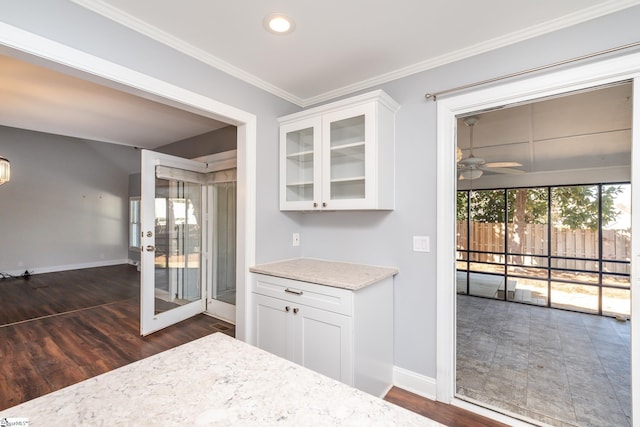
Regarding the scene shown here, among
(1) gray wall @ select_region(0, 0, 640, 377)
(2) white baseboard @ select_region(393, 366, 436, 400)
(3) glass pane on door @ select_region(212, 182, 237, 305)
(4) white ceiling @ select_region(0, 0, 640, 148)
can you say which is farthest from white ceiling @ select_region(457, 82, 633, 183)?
(3) glass pane on door @ select_region(212, 182, 237, 305)

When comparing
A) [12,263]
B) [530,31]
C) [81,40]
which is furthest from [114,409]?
[12,263]

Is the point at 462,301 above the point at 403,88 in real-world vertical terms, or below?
below

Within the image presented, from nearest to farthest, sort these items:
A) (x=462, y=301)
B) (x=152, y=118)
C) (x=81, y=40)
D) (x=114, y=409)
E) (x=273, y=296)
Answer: (x=114, y=409)
(x=81, y=40)
(x=273, y=296)
(x=152, y=118)
(x=462, y=301)

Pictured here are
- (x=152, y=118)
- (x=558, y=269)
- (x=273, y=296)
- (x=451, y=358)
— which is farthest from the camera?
(x=558, y=269)

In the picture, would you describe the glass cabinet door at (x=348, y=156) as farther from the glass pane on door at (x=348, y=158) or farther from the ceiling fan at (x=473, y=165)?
the ceiling fan at (x=473, y=165)

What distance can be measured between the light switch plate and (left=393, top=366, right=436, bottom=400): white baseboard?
3.13 ft

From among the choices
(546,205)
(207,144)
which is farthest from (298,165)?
(546,205)

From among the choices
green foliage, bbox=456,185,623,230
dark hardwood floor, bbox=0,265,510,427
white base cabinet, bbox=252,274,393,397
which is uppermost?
green foliage, bbox=456,185,623,230

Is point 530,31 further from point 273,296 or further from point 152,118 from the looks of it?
point 152,118

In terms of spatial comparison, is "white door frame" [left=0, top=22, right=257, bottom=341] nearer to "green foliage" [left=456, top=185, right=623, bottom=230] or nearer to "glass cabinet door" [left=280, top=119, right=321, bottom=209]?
"glass cabinet door" [left=280, top=119, right=321, bottom=209]

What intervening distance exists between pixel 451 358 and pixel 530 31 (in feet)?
7.34

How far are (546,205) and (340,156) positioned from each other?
3557 mm

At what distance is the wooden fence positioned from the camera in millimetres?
3254

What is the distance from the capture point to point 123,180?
25.0 feet
